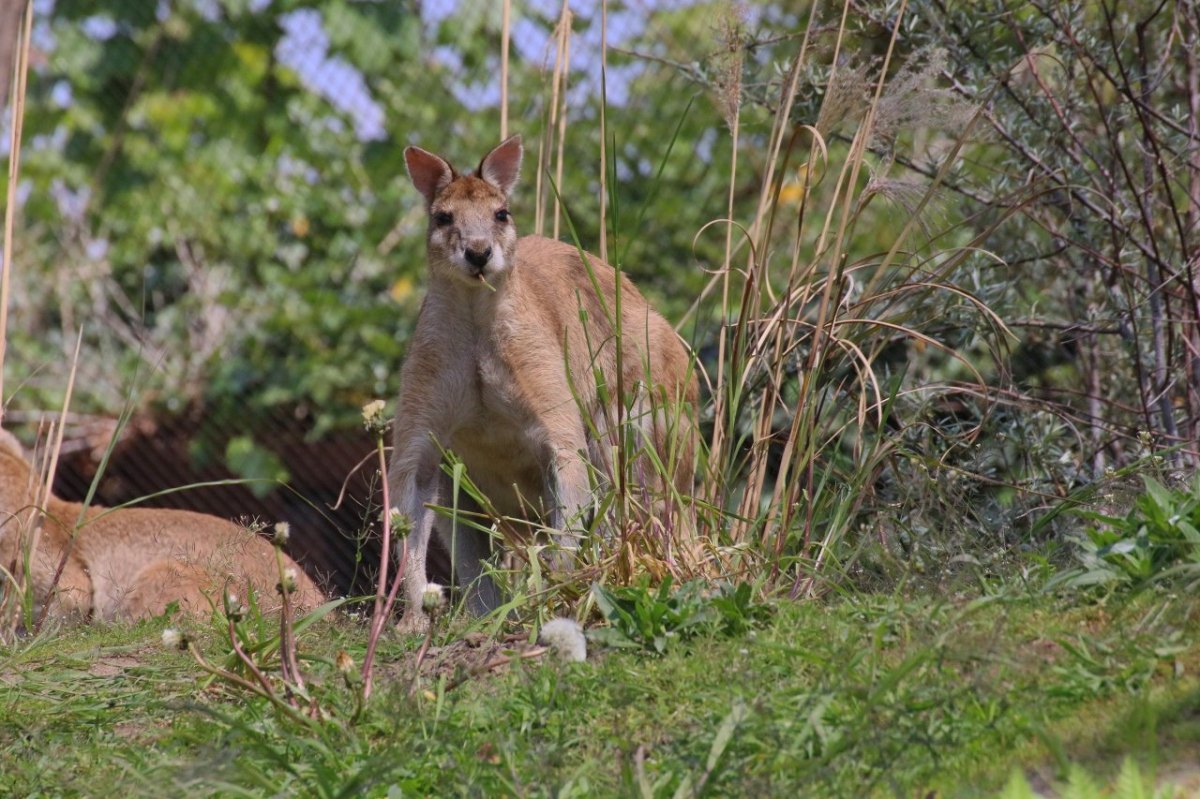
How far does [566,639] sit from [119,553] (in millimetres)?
3526

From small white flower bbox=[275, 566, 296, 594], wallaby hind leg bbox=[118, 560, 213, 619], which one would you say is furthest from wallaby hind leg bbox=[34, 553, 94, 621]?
small white flower bbox=[275, 566, 296, 594]

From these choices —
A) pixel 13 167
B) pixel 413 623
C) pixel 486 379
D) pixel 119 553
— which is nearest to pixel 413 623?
pixel 413 623

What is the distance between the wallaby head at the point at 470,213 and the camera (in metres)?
4.99

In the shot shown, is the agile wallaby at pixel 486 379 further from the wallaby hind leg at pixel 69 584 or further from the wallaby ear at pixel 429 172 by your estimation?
the wallaby hind leg at pixel 69 584

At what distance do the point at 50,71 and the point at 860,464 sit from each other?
6654 mm

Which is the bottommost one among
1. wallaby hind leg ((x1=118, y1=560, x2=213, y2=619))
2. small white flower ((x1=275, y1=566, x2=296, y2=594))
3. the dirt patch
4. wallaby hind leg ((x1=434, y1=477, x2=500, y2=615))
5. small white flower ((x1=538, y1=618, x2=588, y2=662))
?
wallaby hind leg ((x1=118, y1=560, x2=213, y2=619))

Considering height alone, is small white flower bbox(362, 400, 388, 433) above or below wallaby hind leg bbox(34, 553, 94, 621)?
above

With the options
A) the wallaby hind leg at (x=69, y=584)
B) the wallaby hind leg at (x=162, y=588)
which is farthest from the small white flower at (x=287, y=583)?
the wallaby hind leg at (x=69, y=584)

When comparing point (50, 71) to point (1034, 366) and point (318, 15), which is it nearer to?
point (318, 15)

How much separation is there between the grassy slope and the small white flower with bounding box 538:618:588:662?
0.07m

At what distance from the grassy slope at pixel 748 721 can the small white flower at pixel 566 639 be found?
74 mm

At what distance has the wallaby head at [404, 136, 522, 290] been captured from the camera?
196 inches

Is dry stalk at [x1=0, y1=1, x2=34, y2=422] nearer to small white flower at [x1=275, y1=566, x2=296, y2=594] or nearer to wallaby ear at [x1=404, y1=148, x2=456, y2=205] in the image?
wallaby ear at [x1=404, y1=148, x2=456, y2=205]

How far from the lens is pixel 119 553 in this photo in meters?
6.23
